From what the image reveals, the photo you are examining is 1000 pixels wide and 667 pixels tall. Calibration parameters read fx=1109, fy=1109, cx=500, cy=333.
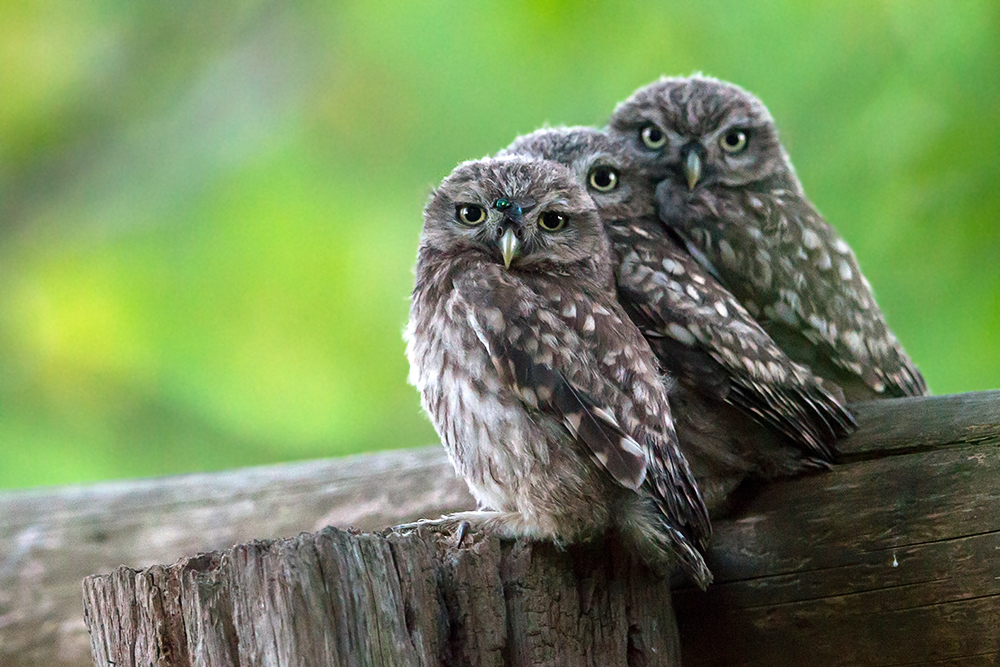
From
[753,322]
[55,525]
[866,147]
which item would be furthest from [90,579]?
[866,147]

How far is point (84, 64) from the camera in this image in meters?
4.70

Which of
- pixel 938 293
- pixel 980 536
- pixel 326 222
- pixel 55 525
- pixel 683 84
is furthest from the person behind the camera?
pixel 326 222

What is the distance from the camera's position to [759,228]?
9.54ft

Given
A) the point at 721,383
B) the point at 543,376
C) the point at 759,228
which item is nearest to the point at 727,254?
the point at 759,228

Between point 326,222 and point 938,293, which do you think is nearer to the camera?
point 938,293

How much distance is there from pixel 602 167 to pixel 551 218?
44 cm

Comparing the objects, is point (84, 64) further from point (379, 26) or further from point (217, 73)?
point (379, 26)

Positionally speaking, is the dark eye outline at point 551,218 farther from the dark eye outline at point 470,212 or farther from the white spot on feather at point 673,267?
the white spot on feather at point 673,267

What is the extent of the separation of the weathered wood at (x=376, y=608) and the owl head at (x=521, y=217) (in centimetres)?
75

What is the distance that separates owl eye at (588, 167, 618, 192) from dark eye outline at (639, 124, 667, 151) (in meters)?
0.18

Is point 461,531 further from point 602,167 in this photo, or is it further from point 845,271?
point 845,271

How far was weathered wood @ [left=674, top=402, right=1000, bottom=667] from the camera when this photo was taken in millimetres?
2074

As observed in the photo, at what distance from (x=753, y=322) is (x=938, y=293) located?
129 centimetres

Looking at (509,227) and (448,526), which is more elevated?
(509,227)
